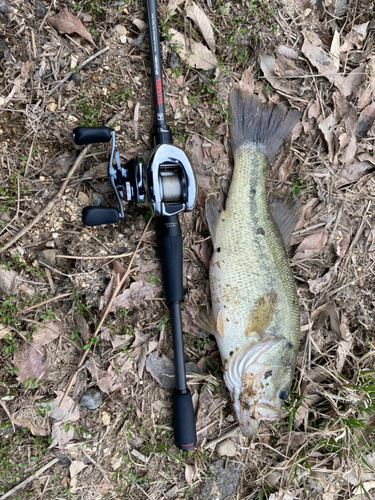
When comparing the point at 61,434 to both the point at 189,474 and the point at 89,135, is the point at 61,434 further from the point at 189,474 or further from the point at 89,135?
the point at 89,135

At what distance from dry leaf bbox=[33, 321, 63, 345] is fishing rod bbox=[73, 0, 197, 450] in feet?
2.58

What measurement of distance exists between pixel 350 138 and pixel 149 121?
5.54ft

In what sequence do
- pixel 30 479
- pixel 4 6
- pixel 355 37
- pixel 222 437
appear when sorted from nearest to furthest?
1. pixel 4 6
2. pixel 30 479
3. pixel 222 437
4. pixel 355 37

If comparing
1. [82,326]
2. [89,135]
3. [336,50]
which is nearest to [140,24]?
[89,135]

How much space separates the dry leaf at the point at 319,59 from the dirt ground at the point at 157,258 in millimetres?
17

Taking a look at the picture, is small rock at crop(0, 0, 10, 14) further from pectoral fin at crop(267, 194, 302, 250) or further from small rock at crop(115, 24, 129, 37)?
pectoral fin at crop(267, 194, 302, 250)

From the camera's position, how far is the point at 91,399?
2.51m

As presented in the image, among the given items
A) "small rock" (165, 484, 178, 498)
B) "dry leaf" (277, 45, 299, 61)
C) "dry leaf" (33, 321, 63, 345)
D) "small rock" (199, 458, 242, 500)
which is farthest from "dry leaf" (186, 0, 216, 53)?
"small rock" (165, 484, 178, 498)

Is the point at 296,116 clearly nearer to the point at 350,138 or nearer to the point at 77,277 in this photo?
the point at 350,138

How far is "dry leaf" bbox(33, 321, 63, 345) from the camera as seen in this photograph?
2423 mm

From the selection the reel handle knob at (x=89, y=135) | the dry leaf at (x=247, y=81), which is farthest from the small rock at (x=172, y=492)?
the dry leaf at (x=247, y=81)

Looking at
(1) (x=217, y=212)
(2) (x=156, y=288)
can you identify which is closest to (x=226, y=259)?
(1) (x=217, y=212)

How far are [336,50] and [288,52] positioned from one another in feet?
1.42

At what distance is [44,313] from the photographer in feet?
8.04
